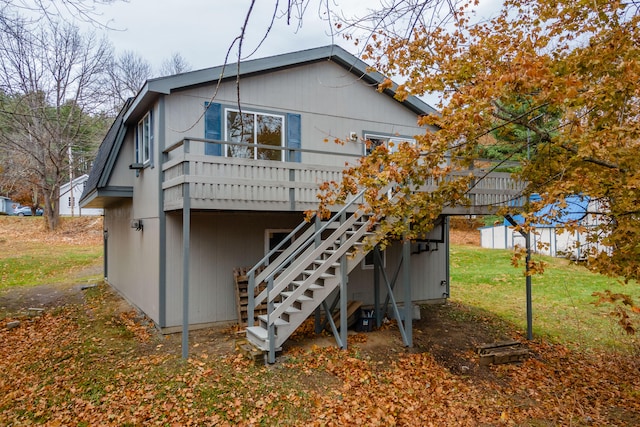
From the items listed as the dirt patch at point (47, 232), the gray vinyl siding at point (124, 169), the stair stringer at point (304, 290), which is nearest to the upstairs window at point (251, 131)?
the stair stringer at point (304, 290)

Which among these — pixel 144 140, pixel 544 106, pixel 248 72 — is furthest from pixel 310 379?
pixel 144 140

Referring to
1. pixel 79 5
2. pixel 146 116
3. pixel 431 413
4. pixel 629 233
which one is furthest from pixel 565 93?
pixel 146 116

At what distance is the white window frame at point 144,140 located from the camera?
9.41 meters

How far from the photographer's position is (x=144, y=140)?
9969 millimetres

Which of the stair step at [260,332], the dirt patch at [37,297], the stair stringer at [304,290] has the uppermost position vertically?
the stair stringer at [304,290]

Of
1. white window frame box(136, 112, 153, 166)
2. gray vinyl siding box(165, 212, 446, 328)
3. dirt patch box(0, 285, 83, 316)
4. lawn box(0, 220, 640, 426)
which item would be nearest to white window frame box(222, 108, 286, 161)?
gray vinyl siding box(165, 212, 446, 328)

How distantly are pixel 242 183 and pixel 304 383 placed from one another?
12.1 feet

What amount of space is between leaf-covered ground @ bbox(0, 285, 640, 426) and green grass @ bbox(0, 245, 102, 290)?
8422mm

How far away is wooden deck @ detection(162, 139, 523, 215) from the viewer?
7188 millimetres

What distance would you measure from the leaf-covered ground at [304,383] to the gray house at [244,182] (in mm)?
838

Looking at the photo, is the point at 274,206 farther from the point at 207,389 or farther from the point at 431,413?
the point at 431,413

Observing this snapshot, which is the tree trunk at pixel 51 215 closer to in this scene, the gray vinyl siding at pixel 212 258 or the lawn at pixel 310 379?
the lawn at pixel 310 379

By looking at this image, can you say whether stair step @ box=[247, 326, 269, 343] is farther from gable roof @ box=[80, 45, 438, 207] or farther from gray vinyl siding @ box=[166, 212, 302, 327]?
gable roof @ box=[80, 45, 438, 207]

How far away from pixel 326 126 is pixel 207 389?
22.8 feet
